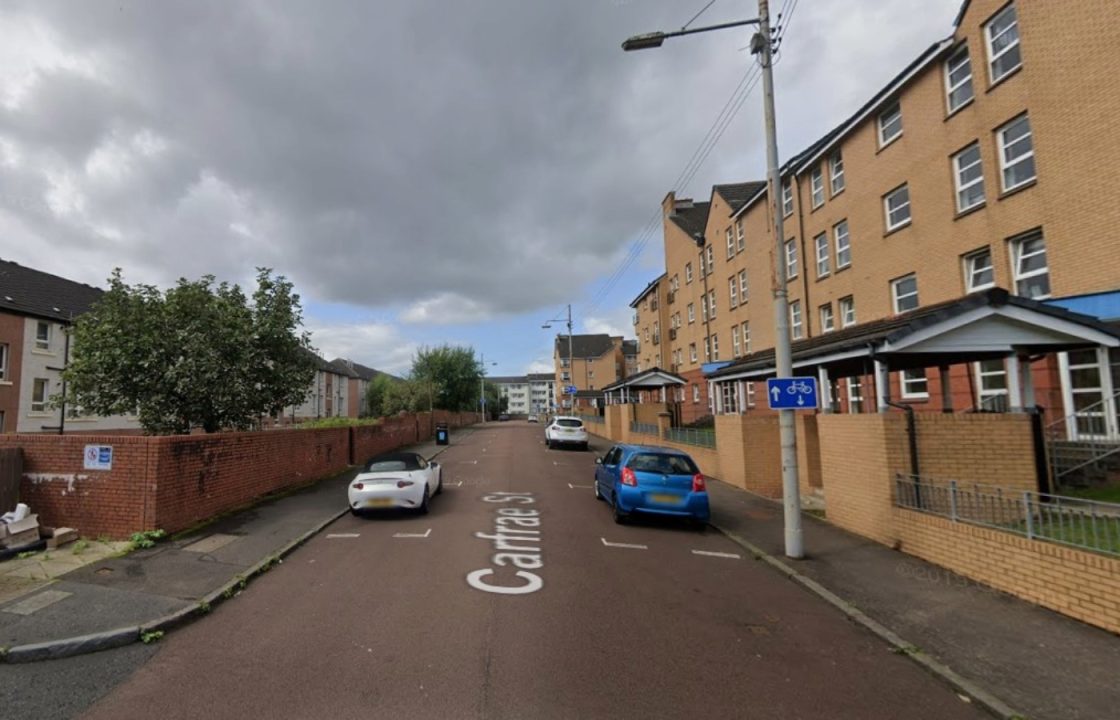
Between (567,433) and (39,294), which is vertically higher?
(39,294)

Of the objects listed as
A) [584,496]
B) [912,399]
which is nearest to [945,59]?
[912,399]

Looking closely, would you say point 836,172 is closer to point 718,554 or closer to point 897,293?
point 897,293

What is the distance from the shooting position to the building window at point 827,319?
830 inches

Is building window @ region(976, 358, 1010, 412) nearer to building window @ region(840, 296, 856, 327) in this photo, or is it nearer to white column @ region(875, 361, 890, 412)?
building window @ region(840, 296, 856, 327)

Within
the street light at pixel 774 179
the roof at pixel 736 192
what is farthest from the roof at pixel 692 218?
the street light at pixel 774 179

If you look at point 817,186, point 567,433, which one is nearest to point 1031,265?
point 817,186

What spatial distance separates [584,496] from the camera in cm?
1306

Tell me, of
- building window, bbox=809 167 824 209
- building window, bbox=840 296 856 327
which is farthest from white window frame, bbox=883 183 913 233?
building window, bbox=809 167 824 209

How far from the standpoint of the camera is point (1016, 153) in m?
13.2

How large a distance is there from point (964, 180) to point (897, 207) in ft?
8.59

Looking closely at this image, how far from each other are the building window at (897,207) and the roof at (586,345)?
78.6 meters

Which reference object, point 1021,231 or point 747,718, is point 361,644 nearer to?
point 747,718

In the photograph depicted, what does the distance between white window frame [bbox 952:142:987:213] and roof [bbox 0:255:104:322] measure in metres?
35.5

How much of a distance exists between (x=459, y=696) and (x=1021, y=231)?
15.8 metres
